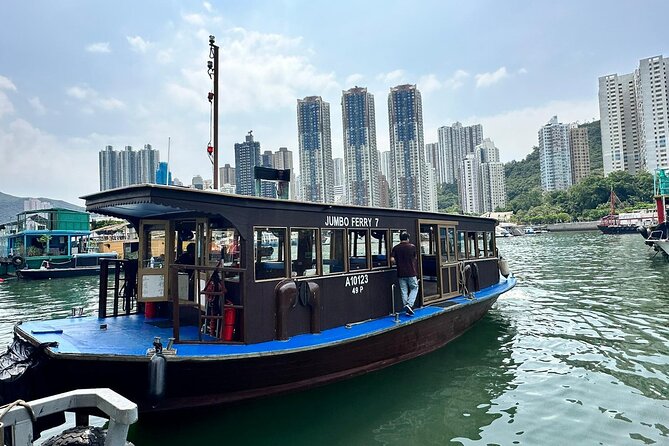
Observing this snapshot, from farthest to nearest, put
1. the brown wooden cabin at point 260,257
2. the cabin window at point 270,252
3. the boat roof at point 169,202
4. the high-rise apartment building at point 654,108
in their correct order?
the high-rise apartment building at point 654,108
the cabin window at point 270,252
the brown wooden cabin at point 260,257
the boat roof at point 169,202

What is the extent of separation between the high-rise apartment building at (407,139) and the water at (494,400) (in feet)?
205

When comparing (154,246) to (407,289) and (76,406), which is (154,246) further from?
(407,289)

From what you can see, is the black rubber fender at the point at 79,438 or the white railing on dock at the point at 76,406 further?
the black rubber fender at the point at 79,438

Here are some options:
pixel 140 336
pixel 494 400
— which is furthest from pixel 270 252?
pixel 494 400

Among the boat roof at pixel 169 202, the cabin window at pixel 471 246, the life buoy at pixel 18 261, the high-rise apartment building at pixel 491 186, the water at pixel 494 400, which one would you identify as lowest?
the water at pixel 494 400

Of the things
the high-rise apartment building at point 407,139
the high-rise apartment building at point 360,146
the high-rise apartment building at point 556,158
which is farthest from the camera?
the high-rise apartment building at point 556,158

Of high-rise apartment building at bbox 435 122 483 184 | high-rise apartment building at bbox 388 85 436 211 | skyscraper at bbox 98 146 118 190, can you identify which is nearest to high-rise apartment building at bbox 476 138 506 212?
high-rise apartment building at bbox 435 122 483 184

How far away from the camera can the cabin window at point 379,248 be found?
24.5 feet

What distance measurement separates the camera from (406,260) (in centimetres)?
719

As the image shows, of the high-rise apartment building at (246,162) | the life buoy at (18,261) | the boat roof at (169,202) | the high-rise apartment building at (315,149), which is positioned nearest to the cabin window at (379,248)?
the boat roof at (169,202)

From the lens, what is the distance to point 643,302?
12578 mm

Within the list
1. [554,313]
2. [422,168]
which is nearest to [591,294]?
[554,313]

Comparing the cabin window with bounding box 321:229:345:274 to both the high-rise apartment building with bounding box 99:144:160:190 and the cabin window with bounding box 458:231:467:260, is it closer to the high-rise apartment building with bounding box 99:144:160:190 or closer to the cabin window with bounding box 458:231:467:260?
the high-rise apartment building with bounding box 99:144:160:190

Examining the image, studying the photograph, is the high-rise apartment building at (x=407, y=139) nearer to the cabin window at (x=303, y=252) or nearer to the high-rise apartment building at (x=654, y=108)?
the high-rise apartment building at (x=654, y=108)
